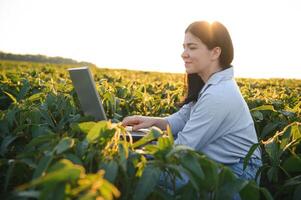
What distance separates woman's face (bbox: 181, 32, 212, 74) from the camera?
2750mm

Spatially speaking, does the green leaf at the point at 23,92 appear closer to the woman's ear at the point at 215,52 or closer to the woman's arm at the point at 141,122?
the woman's arm at the point at 141,122

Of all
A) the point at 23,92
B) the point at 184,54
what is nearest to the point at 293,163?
the point at 184,54

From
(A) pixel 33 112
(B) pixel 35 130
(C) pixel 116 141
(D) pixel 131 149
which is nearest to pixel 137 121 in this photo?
(A) pixel 33 112

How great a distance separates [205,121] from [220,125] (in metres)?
0.14

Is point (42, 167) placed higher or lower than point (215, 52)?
lower

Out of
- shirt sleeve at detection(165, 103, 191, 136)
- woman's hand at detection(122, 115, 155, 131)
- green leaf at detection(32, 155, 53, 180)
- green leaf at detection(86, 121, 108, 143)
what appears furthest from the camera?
shirt sleeve at detection(165, 103, 191, 136)

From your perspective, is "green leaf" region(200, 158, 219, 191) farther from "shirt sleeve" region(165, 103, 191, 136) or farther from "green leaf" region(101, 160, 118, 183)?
"shirt sleeve" region(165, 103, 191, 136)

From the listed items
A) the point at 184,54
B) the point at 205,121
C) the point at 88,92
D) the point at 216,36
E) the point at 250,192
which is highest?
the point at 216,36

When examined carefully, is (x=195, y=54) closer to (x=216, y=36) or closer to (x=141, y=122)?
(x=216, y=36)

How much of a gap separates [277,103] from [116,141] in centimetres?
288

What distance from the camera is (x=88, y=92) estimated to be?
271 centimetres

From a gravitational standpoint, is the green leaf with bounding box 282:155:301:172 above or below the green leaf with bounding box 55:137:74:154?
below

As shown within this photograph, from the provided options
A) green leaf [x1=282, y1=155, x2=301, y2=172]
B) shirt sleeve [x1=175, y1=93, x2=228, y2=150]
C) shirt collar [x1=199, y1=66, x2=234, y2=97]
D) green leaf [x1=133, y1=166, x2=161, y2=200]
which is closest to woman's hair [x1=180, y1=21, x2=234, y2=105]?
shirt collar [x1=199, y1=66, x2=234, y2=97]

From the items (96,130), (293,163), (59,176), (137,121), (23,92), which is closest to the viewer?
(59,176)
